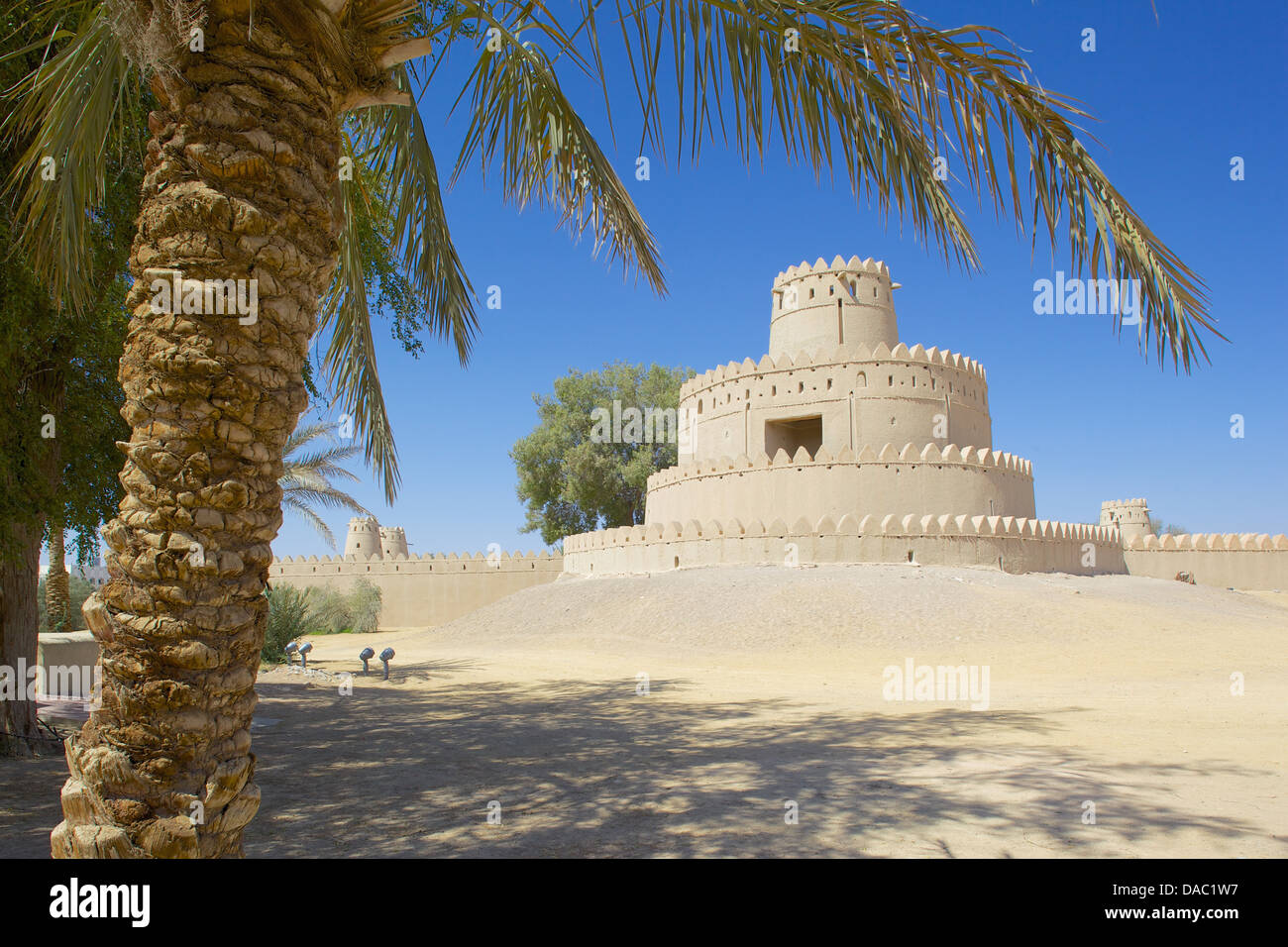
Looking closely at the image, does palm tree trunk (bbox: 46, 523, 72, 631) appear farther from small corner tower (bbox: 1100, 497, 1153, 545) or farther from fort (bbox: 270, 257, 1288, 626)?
small corner tower (bbox: 1100, 497, 1153, 545)

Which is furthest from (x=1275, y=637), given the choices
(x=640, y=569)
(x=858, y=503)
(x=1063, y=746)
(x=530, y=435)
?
(x=530, y=435)

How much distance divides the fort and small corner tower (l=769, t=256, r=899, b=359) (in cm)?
6

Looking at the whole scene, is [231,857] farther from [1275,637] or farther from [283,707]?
[1275,637]

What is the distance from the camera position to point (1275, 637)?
17375 millimetres

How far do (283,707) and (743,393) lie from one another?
23.7 meters

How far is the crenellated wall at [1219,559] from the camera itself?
3300cm

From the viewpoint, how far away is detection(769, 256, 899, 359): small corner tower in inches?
1288

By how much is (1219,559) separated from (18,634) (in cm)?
4013

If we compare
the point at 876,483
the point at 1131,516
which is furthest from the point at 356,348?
the point at 1131,516

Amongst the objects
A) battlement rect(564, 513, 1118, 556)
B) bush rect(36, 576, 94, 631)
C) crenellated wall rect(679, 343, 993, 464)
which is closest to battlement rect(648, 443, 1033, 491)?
crenellated wall rect(679, 343, 993, 464)

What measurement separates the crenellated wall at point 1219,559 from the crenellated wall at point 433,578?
2675cm

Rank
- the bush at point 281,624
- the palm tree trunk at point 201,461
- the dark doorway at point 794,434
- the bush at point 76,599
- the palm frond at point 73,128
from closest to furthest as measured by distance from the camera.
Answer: the palm tree trunk at point 201,461, the palm frond at point 73,128, the bush at point 281,624, the bush at point 76,599, the dark doorway at point 794,434

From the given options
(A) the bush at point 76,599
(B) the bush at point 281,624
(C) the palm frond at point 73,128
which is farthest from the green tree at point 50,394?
(A) the bush at point 76,599

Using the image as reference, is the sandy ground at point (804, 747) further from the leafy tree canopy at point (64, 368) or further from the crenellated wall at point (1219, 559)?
the crenellated wall at point (1219, 559)
